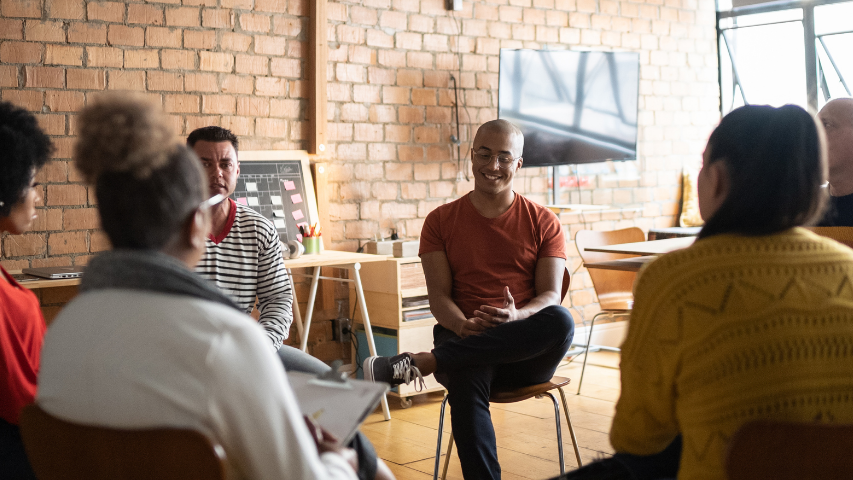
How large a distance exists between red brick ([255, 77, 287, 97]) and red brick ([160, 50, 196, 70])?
33 cm

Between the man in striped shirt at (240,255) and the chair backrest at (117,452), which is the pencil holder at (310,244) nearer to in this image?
the man in striped shirt at (240,255)

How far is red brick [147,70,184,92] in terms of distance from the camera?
11.7 ft

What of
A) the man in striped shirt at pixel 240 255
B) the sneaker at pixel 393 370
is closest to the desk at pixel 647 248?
the sneaker at pixel 393 370

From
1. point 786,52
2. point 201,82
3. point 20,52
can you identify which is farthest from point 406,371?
point 786,52

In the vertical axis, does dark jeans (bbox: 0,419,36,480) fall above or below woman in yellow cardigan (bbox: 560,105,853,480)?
below

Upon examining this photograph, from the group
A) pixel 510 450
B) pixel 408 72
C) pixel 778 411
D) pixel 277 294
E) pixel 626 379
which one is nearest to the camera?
pixel 778 411

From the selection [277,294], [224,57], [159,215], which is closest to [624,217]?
[224,57]

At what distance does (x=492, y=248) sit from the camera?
275 centimetres

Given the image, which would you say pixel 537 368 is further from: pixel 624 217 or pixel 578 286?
pixel 624 217

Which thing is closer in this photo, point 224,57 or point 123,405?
point 123,405

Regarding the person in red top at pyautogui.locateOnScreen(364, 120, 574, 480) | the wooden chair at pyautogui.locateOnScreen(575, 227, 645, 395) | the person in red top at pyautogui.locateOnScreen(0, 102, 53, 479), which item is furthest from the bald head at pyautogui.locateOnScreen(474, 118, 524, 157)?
the person in red top at pyautogui.locateOnScreen(0, 102, 53, 479)

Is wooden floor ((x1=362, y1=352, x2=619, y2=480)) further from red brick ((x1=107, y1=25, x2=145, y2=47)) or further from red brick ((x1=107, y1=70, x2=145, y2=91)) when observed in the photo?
red brick ((x1=107, y1=25, x2=145, y2=47))

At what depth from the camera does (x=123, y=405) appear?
40.1 inches

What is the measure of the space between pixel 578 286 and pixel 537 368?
269 cm
